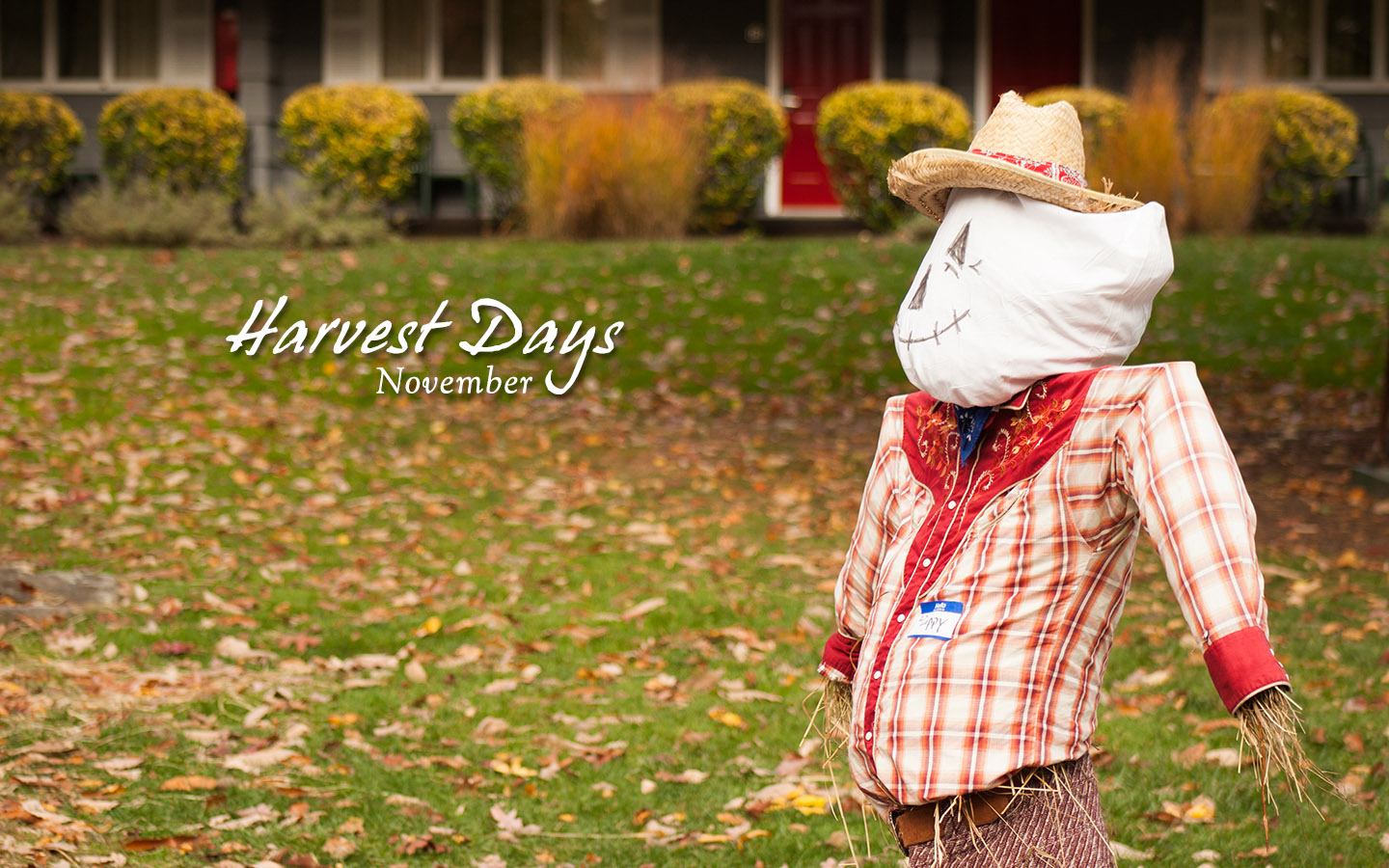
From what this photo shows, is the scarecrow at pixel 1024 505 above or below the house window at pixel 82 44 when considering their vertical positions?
below

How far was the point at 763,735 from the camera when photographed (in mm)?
4672

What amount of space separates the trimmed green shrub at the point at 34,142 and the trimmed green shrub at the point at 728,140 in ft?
22.2

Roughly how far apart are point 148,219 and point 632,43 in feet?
19.7

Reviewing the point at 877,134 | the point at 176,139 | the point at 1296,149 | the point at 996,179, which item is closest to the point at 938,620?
the point at 996,179

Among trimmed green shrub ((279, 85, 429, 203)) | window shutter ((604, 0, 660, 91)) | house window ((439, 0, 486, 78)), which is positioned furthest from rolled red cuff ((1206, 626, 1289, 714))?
house window ((439, 0, 486, 78))

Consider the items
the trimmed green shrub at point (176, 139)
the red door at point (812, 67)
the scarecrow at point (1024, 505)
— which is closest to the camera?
the scarecrow at point (1024, 505)

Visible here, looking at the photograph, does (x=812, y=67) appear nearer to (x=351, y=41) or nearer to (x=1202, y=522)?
(x=351, y=41)

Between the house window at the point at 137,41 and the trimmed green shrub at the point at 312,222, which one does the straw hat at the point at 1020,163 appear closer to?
the trimmed green shrub at the point at 312,222

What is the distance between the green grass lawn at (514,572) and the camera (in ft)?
13.2

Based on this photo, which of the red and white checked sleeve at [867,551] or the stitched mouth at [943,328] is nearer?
the stitched mouth at [943,328]

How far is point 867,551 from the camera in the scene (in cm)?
249

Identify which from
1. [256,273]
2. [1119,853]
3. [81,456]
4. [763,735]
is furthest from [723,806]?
[256,273]

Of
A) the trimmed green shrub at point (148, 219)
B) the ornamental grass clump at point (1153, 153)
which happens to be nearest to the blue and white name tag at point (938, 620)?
the ornamental grass clump at point (1153, 153)

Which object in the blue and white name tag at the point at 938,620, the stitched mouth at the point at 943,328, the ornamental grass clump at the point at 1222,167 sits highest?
the ornamental grass clump at the point at 1222,167
